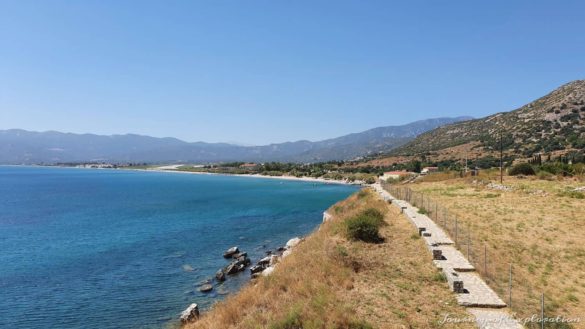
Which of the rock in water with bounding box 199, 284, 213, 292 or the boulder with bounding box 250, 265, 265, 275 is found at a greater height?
the boulder with bounding box 250, 265, 265, 275

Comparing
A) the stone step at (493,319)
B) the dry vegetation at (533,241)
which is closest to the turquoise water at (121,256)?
the stone step at (493,319)

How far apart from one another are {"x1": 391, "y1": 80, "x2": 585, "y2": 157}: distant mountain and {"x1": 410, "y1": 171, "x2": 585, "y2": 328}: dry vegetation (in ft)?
191

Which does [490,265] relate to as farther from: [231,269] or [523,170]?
[523,170]

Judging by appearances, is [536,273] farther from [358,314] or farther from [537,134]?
[537,134]

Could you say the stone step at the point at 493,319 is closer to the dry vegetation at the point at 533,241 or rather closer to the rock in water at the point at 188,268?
the dry vegetation at the point at 533,241

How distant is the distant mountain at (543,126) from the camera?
101m

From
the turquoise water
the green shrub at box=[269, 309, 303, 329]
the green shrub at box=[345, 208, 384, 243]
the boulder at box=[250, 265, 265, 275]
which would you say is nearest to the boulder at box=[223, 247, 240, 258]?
the turquoise water

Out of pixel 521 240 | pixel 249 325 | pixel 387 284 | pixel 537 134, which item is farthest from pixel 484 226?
pixel 537 134

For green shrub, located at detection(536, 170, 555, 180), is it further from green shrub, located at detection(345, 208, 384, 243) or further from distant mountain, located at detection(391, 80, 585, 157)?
green shrub, located at detection(345, 208, 384, 243)

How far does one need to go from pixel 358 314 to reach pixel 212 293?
15.8 m

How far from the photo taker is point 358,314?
11.3 meters

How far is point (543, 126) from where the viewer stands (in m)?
119

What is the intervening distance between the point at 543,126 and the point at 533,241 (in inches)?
4713

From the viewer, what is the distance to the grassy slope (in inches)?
438
